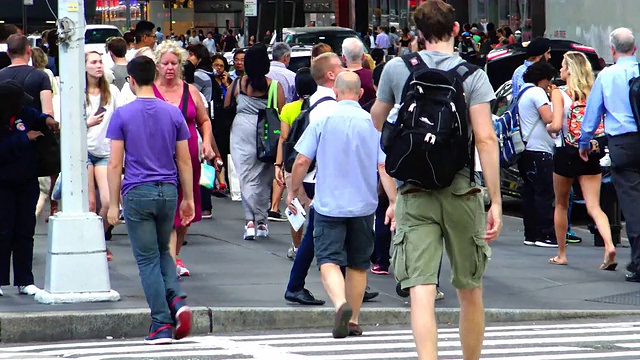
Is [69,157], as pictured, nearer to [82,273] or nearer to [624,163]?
[82,273]

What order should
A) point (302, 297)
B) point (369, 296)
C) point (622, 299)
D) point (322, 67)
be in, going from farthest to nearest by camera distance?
point (622, 299) < point (322, 67) < point (369, 296) < point (302, 297)

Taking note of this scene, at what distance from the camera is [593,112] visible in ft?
35.9

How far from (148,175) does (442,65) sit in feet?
8.93

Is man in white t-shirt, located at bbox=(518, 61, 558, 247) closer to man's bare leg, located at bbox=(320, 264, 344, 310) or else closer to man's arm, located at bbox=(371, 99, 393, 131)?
man's bare leg, located at bbox=(320, 264, 344, 310)

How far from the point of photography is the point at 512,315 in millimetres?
9680

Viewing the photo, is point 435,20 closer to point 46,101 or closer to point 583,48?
point 46,101

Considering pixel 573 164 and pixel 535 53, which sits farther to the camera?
pixel 535 53

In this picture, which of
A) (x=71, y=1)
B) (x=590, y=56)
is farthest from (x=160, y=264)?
(x=590, y=56)

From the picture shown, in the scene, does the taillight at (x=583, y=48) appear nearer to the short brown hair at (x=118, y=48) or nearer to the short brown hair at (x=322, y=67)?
the short brown hair at (x=118, y=48)

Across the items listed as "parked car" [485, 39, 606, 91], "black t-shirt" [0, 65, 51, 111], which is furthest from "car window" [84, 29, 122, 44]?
"black t-shirt" [0, 65, 51, 111]

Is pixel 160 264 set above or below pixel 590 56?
below

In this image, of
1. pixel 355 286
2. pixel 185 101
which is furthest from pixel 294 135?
pixel 355 286

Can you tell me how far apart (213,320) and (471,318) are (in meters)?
A: 3.03

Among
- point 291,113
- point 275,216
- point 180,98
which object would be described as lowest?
point 275,216
